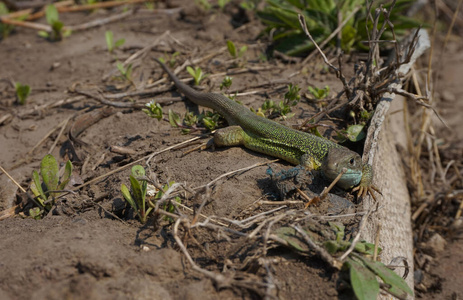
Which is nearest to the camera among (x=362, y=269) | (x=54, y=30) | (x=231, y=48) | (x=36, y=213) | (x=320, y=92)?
(x=362, y=269)

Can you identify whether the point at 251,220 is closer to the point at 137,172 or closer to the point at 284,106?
the point at 137,172

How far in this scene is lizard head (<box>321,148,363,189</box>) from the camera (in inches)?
135

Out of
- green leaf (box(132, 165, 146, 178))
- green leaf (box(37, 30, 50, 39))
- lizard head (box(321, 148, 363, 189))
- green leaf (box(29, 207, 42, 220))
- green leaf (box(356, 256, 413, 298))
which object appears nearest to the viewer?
green leaf (box(356, 256, 413, 298))

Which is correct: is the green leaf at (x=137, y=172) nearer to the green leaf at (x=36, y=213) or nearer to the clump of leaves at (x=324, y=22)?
the green leaf at (x=36, y=213)

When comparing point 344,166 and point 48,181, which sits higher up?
point 344,166

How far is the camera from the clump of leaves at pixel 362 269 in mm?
2520

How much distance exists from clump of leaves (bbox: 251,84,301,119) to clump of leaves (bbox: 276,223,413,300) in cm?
200

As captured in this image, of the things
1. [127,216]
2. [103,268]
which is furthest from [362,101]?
[103,268]

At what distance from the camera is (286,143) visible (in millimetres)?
4164

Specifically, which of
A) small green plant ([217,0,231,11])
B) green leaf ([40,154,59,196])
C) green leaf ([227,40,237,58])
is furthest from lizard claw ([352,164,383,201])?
small green plant ([217,0,231,11])

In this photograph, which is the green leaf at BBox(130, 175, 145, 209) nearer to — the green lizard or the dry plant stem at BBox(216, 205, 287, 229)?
the dry plant stem at BBox(216, 205, 287, 229)

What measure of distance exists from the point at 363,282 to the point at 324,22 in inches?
173

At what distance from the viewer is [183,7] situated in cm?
806

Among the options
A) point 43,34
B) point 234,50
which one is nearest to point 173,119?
point 234,50
